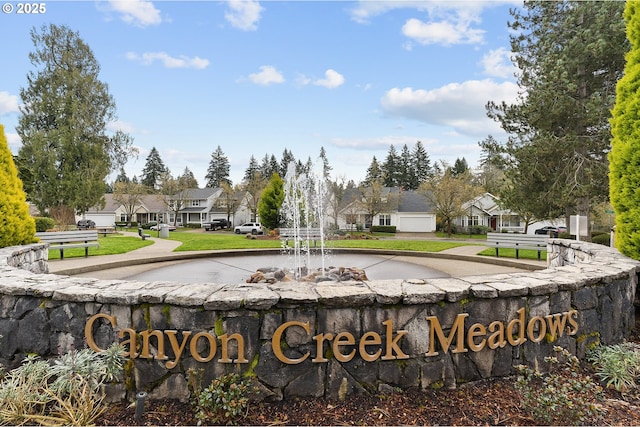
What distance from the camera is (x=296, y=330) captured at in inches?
107

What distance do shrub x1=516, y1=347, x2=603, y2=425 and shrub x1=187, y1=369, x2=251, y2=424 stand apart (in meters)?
2.05

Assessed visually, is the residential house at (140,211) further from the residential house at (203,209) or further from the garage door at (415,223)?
the garage door at (415,223)

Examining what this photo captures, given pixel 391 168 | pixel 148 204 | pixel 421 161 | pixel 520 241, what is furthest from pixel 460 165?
pixel 520 241

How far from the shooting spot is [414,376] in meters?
2.83

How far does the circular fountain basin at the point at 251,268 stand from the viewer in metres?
6.93

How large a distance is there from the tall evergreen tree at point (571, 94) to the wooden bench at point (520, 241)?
4809 millimetres

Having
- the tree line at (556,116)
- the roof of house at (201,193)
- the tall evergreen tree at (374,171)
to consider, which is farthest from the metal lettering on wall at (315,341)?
the tall evergreen tree at (374,171)

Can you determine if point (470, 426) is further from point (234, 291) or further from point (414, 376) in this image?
point (234, 291)

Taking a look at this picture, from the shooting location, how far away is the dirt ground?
8.21 ft

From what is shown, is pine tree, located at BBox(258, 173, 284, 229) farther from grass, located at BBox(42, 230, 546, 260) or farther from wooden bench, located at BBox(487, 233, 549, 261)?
wooden bench, located at BBox(487, 233, 549, 261)

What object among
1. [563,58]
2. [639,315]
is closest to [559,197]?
[563,58]

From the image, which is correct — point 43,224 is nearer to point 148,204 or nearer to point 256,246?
point 256,246

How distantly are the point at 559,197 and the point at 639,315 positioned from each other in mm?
10678

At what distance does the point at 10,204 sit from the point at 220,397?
5.80m
